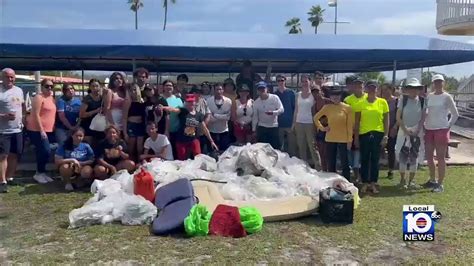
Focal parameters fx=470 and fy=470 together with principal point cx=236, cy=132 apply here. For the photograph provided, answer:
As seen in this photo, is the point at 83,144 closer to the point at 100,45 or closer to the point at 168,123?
the point at 168,123

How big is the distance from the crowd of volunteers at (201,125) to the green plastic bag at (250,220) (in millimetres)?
2254

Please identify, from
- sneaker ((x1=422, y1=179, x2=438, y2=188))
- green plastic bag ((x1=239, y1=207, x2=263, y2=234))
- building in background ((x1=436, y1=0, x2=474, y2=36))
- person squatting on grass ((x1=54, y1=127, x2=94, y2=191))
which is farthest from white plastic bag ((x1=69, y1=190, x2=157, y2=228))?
building in background ((x1=436, y1=0, x2=474, y2=36))

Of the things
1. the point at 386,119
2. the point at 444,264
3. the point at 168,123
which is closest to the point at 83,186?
the point at 168,123

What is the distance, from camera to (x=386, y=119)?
663 cm

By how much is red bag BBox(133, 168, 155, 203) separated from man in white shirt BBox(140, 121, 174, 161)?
4.11 feet

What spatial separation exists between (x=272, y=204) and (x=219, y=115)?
7.78 feet

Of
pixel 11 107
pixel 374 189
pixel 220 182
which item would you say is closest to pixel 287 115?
pixel 374 189

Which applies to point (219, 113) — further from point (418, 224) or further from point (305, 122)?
point (418, 224)

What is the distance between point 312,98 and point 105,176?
3.33 meters

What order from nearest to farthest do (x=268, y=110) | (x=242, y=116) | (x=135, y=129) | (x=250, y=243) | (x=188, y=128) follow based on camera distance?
1. (x=250, y=243)
2. (x=135, y=129)
3. (x=188, y=128)
4. (x=268, y=110)
5. (x=242, y=116)

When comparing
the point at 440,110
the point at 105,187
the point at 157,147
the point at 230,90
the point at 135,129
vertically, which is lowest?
the point at 105,187

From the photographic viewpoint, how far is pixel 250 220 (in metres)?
4.79

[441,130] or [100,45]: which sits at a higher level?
[100,45]

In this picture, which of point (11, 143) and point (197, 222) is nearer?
point (197, 222)
